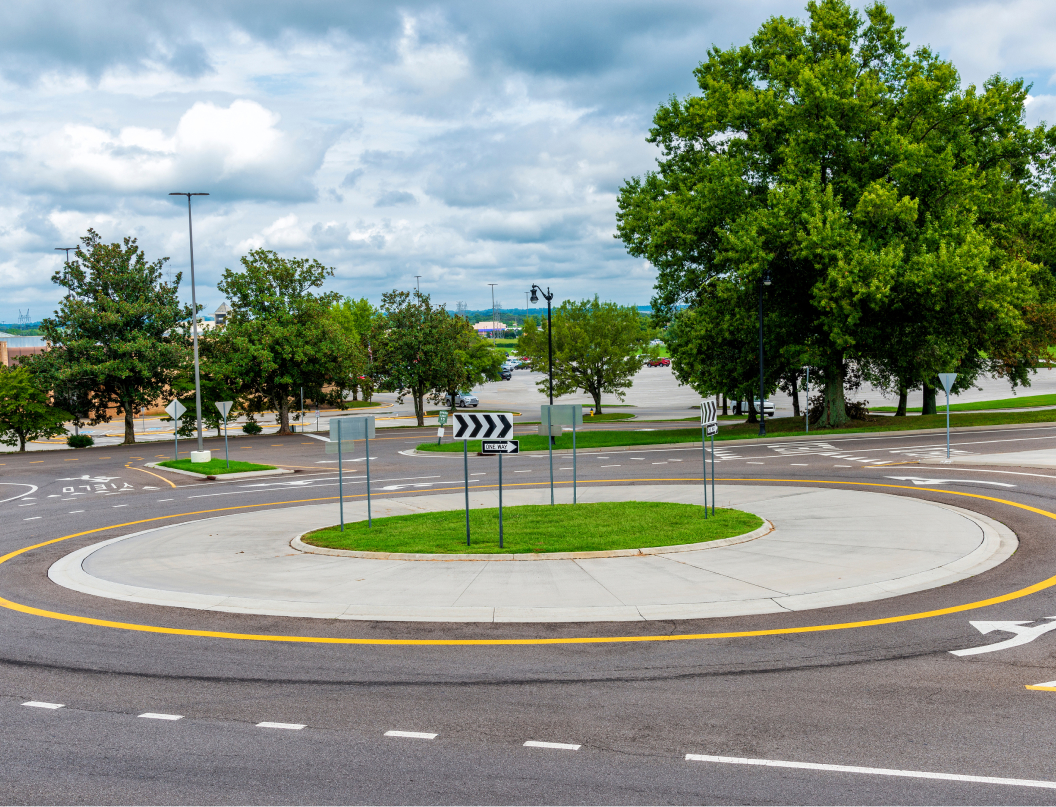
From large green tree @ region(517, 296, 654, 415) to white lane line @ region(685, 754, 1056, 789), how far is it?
53375 millimetres

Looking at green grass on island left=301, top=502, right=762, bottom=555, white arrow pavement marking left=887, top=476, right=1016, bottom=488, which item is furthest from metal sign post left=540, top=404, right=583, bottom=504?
white arrow pavement marking left=887, top=476, right=1016, bottom=488

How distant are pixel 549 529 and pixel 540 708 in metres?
8.33

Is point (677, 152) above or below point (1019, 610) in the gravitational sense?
above

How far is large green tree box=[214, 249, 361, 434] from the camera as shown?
53.2 metres

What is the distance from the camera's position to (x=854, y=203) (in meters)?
34.7

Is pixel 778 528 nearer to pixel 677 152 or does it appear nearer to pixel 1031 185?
pixel 677 152

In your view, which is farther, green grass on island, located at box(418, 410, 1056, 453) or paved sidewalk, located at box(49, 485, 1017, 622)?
green grass on island, located at box(418, 410, 1056, 453)

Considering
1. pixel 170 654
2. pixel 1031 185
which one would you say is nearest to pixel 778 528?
pixel 170 654

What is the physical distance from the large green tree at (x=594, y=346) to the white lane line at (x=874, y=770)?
175 ft

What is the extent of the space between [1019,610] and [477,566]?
7.22 meters

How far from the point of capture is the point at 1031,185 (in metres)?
40.6

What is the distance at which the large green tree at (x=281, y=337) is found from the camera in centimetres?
5316

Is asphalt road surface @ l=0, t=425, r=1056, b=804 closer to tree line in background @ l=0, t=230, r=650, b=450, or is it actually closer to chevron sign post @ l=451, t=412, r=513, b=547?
chevron sign post @ l=451, t=412, r=513, b=547

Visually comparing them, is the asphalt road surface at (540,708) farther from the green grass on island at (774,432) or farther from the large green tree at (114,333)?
the large green tree at (114,333)
